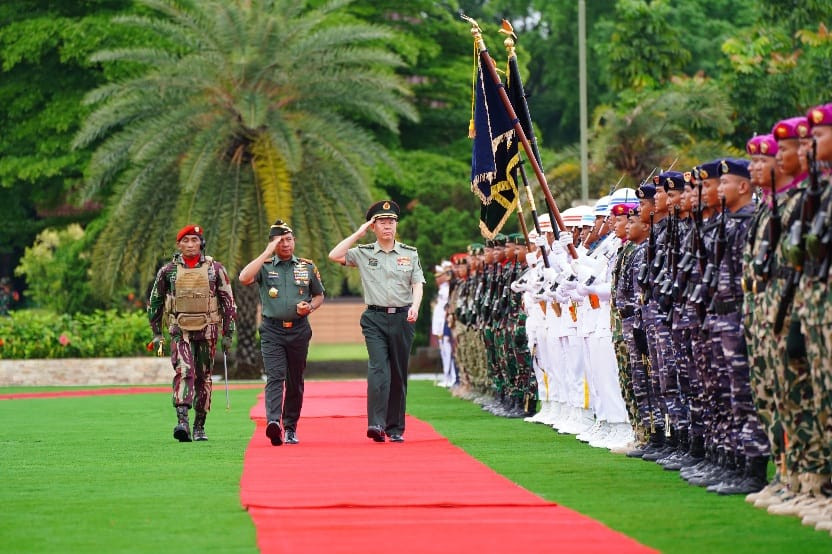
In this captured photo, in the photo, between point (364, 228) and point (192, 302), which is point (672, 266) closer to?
point (364, 228)

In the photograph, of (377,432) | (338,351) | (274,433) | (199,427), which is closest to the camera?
(274,433)

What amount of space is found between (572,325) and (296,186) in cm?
1906

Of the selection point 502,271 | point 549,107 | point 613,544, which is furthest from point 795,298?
point 549,107

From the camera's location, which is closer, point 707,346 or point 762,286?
point 762,286

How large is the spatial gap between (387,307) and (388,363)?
22.4 inches

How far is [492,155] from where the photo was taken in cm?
1795

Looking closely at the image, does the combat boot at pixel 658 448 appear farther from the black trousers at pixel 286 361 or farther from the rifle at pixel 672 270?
the black trousers at pixel 286 361

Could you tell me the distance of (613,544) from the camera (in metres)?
8.93

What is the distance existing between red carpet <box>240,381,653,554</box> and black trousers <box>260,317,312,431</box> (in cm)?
52

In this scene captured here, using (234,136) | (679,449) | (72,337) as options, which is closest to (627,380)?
(679,449)

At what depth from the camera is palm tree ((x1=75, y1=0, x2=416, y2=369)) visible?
115 feet

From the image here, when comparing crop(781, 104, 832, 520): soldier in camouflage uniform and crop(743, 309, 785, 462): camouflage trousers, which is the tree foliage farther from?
crop(781, 104, 832, 520): soldier in camouflage uniform

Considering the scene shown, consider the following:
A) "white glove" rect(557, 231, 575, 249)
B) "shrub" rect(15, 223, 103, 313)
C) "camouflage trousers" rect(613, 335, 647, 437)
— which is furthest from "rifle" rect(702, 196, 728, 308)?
"shrub" rect(15, 223, 103, 313)

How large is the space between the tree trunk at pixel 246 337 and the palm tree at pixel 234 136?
6.80ft
